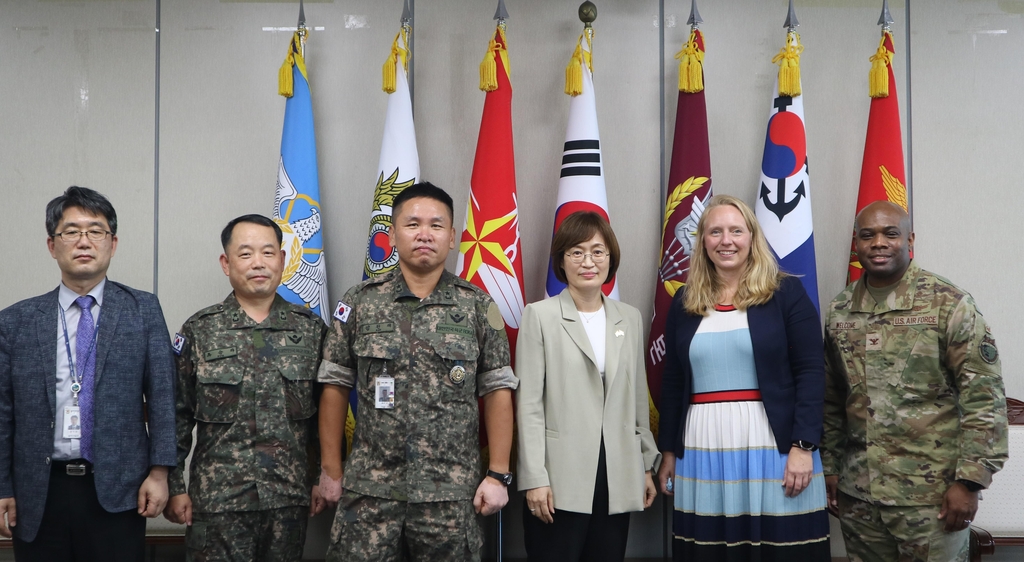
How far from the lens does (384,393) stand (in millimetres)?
2305

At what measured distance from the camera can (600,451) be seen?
2.42 metres

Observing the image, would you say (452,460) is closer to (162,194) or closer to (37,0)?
(162,194)

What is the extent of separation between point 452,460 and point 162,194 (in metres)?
2.18

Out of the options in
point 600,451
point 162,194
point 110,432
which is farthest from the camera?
point 162,194

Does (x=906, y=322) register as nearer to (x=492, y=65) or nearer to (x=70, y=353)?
(x=492, y=65)

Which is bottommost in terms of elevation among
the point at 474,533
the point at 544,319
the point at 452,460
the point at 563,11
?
the point at 474,533

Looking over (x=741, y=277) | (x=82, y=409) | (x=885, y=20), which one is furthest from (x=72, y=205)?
(x=885, y=20)

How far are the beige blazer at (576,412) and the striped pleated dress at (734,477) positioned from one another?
0.17 metres

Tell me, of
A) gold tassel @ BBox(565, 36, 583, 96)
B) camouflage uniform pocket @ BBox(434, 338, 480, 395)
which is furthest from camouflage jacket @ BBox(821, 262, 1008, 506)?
gold tassel @ BBox(565, 36, 583, 96)

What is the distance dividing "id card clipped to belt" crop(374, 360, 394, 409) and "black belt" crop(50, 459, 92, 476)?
853 millimetres

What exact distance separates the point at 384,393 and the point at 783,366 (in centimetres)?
127

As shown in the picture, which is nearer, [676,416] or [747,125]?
[676,416]

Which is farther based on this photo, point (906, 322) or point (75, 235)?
point (906, 322)

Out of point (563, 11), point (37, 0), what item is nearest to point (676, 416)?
point (563, 11)
